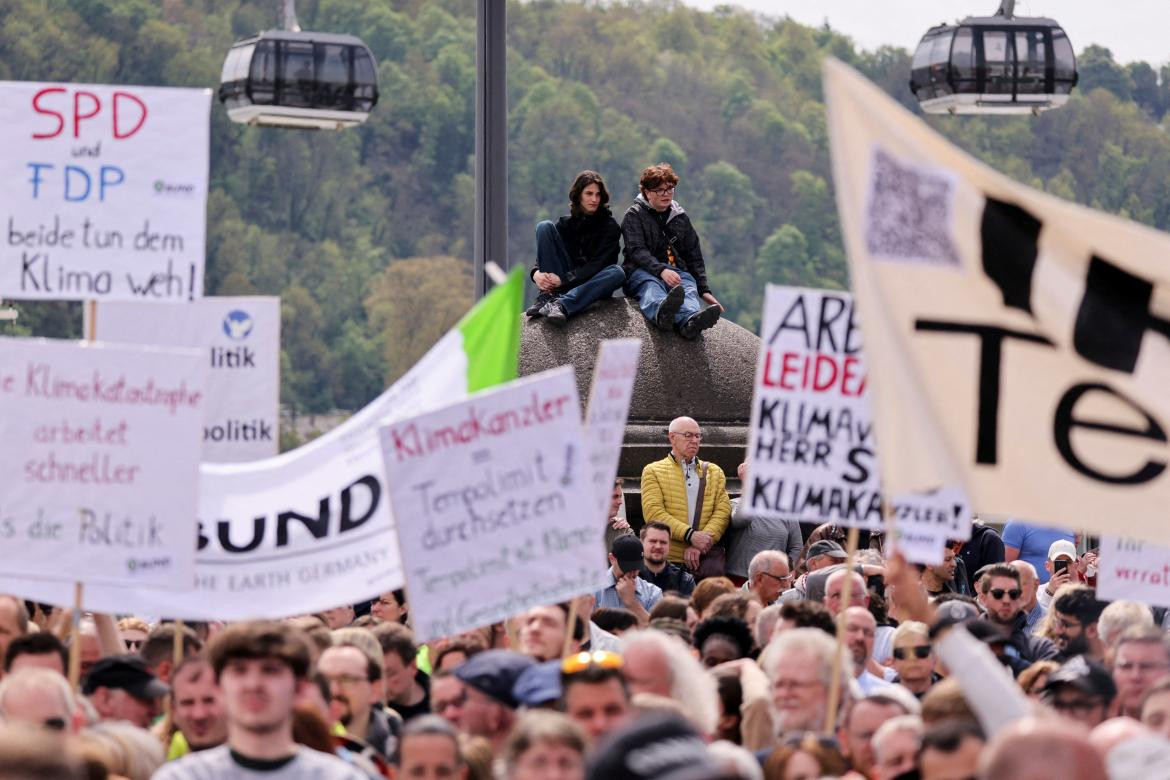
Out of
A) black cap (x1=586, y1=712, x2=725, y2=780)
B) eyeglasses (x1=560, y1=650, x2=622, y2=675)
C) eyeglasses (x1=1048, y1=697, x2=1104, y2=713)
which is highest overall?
black cap (x1=586, y1=712, x2=725, y2=780)

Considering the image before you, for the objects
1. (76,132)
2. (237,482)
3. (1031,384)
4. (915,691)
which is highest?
(76,132)

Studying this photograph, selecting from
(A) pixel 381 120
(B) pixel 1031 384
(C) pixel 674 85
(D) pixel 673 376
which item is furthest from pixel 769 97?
(B) pixel 1031 384

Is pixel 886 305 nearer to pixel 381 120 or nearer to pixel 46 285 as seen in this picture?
pixel 46 285

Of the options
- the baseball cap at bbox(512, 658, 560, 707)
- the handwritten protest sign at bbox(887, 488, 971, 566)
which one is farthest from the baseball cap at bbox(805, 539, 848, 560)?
the baseball cap at bbox(512, 658, 560, 707)

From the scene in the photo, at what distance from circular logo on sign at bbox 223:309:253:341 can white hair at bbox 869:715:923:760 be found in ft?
11.4

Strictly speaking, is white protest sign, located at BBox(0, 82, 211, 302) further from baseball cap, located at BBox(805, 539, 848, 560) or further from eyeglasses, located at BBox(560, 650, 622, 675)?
baseball cap, located at BBox(805, 539, 848, 560)

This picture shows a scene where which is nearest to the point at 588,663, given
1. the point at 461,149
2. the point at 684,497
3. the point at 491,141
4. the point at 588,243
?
the point at 684,497

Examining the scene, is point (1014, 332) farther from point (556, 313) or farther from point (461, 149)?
point (461, 149)

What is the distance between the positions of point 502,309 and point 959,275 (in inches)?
88.6

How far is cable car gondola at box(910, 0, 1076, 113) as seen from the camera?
538 inches

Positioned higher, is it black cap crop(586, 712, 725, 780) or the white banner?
black cap crop(586, 712, 725, 780)

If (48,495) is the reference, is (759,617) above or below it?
below

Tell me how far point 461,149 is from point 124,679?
10112 centimetres

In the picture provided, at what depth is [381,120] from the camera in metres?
107
